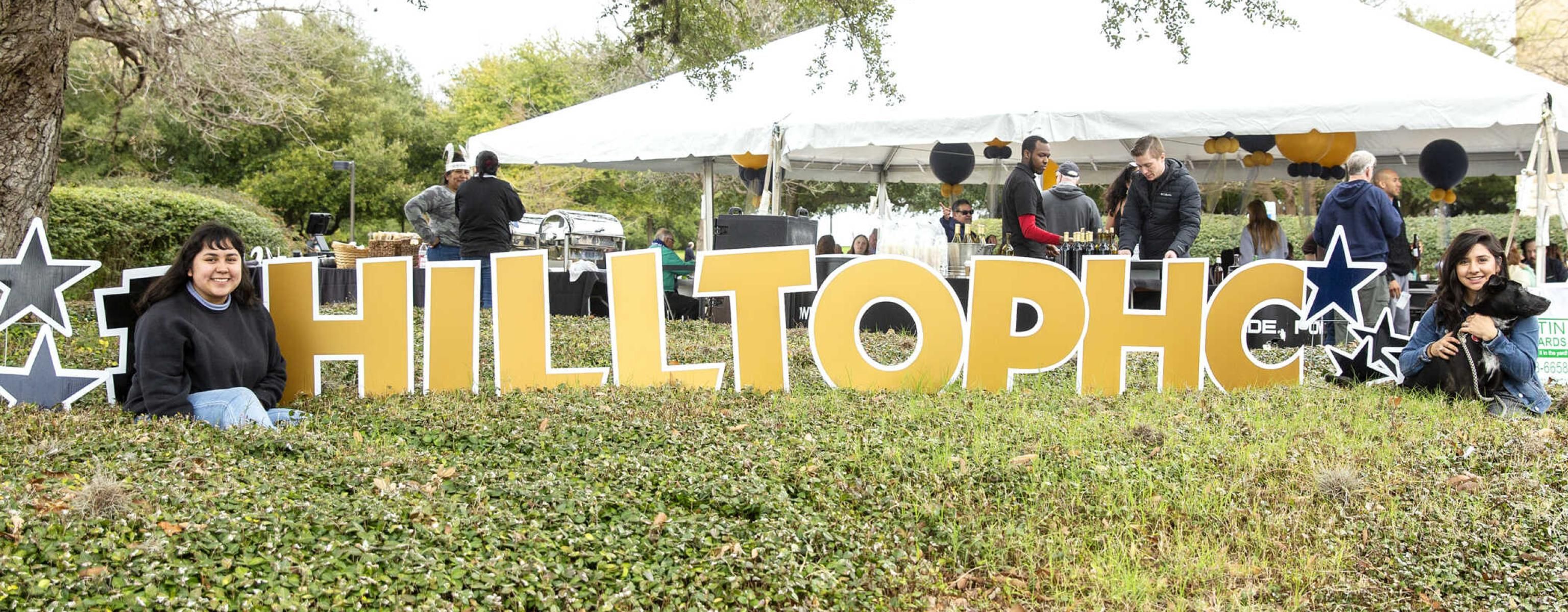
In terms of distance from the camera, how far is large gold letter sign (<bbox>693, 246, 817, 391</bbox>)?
6.62m

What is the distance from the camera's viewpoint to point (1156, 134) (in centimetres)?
945

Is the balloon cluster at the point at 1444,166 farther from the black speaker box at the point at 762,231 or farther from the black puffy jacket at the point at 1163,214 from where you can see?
the black speaker box at the point at 762,231

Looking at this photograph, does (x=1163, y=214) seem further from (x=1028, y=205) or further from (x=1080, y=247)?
(x=1028, y=205)

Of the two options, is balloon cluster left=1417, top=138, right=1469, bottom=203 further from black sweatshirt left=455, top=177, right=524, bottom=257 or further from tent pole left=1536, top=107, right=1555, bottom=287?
black sweatshirt left=455, top=177, right=524, bottom=257

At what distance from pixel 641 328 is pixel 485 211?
3520 millimetres

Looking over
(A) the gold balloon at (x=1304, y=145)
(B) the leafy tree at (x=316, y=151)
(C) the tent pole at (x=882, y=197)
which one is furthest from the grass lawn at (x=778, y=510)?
(B) the leafy tree at (x=316, y=151)

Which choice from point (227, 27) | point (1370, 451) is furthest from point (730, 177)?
point (1370, 451)

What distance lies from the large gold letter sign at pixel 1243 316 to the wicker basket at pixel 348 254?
387 inches

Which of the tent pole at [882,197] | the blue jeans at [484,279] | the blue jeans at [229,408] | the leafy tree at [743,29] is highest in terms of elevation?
the leafy tree at [743,29]

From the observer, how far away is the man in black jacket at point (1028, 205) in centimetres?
868

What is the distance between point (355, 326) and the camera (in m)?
6.27

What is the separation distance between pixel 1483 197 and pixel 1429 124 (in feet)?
90.8

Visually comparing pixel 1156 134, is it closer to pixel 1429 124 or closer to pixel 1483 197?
pixel 1429 124

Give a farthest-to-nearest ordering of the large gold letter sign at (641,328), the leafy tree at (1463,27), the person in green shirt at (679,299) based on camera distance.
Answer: the leafy tree at (1463,27)
the person in green shirt at (679,299)
the large gold letter sign at (641,328)
